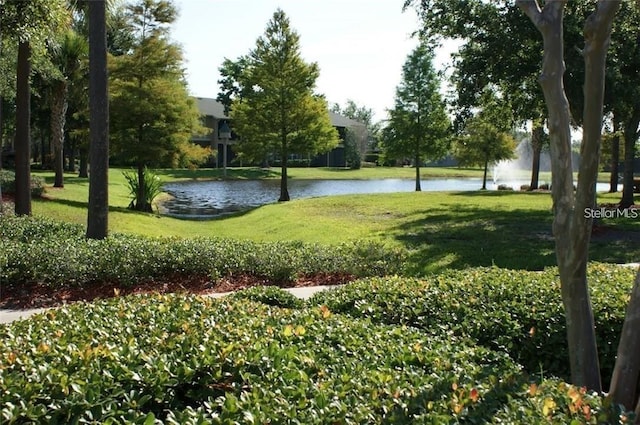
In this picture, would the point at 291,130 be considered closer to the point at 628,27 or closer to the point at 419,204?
the point at 419,204

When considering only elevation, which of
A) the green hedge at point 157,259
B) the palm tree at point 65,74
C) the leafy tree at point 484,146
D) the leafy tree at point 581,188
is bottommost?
the green hedge at point 157,259

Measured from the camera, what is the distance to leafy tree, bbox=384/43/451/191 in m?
32.5

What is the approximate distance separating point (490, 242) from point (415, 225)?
10.9 feet

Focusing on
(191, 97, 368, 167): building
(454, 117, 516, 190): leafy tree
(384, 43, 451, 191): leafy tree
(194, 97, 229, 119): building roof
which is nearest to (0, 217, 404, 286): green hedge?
(384, 43, 451, 191): leafy tree

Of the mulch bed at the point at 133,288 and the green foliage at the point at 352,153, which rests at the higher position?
the green foliage at the point at 352,153

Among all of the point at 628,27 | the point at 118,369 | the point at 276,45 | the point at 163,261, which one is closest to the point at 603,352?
the point at 118,369

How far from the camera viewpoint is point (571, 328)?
134 inches

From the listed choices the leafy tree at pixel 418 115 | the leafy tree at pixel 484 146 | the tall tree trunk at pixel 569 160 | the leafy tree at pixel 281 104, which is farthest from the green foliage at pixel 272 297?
the leafy tree at pixel 484 146

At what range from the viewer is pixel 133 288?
291 inches

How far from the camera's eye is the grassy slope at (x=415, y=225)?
36.0 feet

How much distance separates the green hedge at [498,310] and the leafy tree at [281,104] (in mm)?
21679

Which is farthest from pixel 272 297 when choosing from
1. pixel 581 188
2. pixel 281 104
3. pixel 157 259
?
pixel 281 104

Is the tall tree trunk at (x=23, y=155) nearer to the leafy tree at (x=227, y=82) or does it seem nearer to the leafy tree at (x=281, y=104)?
the leafy tree at (x=281, y=104)

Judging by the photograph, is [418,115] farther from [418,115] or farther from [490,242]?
[490,242]
